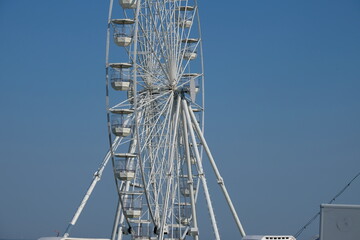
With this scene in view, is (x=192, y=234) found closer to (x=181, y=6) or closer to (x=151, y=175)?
(x=151, y=175)

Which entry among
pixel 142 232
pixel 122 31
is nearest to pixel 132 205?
pixel 142 232

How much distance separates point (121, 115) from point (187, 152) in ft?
16.1

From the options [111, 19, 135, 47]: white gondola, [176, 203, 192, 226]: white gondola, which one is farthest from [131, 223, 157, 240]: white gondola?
[111, 19, 135, 47]: white gondola

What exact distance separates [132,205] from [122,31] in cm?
1022

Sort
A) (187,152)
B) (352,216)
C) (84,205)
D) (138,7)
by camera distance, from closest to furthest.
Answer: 1. (352,216)
2. (138,7)
3. (187,152)
4. (84,205)

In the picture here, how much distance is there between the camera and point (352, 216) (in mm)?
28812

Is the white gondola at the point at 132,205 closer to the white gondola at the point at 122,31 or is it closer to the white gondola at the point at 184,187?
the white gondola at the point at 184,187

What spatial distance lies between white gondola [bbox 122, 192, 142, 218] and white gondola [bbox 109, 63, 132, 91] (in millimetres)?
6308

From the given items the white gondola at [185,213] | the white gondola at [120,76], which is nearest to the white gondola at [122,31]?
the white gondola at [120,76]

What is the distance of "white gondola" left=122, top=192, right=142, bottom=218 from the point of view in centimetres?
5097

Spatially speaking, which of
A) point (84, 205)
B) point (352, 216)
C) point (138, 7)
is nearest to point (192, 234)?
point (84, 205)

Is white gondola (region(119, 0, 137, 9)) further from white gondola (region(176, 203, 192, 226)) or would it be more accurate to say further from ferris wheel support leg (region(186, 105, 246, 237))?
white gondola (region(176, 203, 192, 226))

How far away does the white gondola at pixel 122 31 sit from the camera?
4975cm

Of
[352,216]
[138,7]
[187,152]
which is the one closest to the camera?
[352,216]
